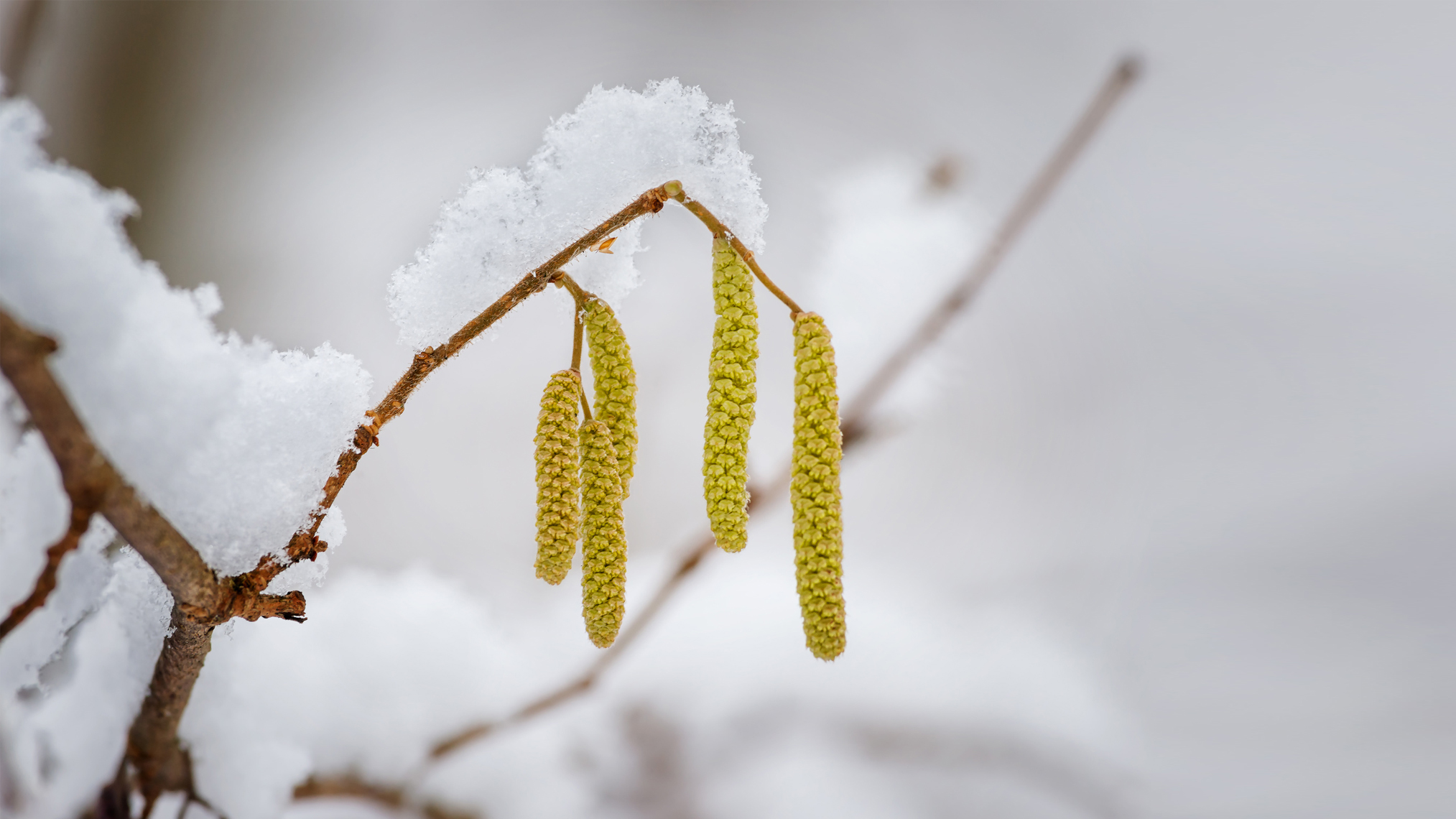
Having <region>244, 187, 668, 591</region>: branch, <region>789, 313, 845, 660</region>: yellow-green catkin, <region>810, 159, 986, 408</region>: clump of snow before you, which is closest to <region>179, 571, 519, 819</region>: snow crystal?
<region>244, 187, 668, 591</region>: branch

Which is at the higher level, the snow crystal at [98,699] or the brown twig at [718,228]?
the brown twig at [718,228]

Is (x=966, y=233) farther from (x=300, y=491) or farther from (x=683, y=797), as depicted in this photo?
(x=300, y=491)

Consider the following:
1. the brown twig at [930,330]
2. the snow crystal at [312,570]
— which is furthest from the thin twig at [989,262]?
the snow crystal at [312,570]

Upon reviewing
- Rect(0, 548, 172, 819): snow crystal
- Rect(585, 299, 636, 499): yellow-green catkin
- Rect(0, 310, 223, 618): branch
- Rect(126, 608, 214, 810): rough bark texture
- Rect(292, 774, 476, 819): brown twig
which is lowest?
Rect(0, 310, 223, 618): branch

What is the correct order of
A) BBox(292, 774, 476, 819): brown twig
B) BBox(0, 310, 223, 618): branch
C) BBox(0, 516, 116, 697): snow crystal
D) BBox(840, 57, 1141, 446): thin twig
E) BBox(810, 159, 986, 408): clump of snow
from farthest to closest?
1. BBox(810, 159, 986, 408): clump of snow
2. BBox(840, 57, 1141, 446): thin twig
3. BBox(292, 774, 476, 819): brown twig
4. BBox(0, 516, 116, 697): snow crystal
5. BBox(0, 310, 223, 618): branch

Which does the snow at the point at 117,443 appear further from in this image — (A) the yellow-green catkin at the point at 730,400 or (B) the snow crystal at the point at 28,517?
(A) the yellow-green catkin at the point at 730,400

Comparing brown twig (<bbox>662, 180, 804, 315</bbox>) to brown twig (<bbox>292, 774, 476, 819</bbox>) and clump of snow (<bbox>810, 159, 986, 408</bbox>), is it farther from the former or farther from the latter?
clump of snow (<bbox>810, 159, 986, 408</bbox>)

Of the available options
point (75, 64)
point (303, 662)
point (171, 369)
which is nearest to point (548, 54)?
point (75, 64)
